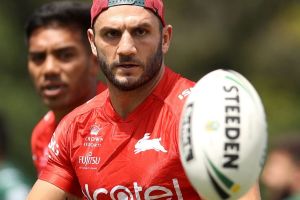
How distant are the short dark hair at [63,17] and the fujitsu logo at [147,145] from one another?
2.49m

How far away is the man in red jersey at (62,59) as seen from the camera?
386 inches

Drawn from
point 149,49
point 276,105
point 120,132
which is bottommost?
point 276,105

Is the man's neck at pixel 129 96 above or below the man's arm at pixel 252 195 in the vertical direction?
above

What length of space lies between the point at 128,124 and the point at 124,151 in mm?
207

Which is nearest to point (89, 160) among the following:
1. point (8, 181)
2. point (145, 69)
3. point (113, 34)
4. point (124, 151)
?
point (124, 151)

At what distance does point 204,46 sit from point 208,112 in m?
16.4

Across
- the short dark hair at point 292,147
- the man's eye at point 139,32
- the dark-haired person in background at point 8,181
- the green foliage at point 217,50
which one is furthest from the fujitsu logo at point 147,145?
the green foliage at point 217,50

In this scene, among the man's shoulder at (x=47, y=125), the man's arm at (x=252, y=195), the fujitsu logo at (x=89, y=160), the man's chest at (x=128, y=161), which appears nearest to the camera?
the man's arm at (x=252, y=195)

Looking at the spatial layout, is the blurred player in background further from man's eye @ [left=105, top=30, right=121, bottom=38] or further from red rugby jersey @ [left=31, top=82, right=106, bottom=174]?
red rugby jersey @ [left=31, top=82, right=106, bottom=174]

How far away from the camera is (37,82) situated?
10.0 meters

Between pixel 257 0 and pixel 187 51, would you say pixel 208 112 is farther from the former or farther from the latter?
pixel 257 0

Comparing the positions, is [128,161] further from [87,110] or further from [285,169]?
[285,169]

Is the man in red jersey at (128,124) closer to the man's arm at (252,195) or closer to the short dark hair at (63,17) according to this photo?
the man's arm at (252,195)

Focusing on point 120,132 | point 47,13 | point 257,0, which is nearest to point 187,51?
point 257,0
